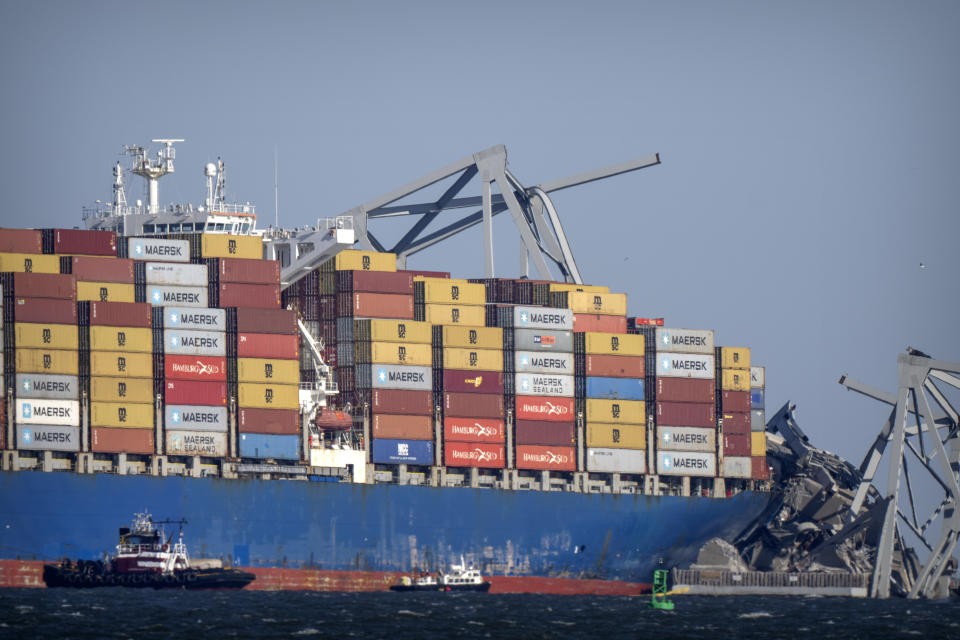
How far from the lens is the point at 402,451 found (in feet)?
293

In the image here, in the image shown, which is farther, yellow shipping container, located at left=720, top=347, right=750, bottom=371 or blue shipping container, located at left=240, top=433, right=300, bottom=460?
yellow shipping container, located at left=720, top=347, right=750, bottom=371

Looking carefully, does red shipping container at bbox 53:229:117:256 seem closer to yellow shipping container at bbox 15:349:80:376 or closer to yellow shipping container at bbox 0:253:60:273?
yellow shipping container at bbox 0:253:60:273

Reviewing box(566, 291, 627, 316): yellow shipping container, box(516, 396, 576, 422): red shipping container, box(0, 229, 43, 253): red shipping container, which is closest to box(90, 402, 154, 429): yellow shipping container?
box(0, 229, 43, 253): red shipping container

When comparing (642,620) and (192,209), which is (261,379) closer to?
(192,209)

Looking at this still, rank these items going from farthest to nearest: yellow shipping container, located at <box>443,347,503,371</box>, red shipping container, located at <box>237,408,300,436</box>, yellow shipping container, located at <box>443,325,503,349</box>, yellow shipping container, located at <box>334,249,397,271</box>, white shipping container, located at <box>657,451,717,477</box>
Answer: white shipping container, located at <box>657,451,717,477</box> → yellow shipping container, located at <box>334,249,397,271</box> → yellow shipping container, located at <box>443,325,503,349</box> → yellow shipping container, located at <box>443,347,503,371</box> → red shipping container, located at <box>237,408,300,436</box>

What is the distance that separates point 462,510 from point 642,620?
14.5 meters

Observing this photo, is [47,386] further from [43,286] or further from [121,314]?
[121,314]

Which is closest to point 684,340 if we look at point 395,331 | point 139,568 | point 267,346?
point 395,331

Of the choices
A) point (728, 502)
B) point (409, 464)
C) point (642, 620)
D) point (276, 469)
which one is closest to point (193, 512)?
point (276, 469)

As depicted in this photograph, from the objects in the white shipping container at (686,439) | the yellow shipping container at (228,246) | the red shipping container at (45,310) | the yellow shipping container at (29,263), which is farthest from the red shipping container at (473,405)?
the yellow shipping container at (29,263)

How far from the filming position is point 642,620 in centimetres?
7950

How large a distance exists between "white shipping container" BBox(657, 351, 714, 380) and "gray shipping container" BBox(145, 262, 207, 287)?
76.0 ft

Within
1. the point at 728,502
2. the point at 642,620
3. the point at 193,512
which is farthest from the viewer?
the point at 728,502

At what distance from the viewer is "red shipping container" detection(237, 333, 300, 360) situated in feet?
281
